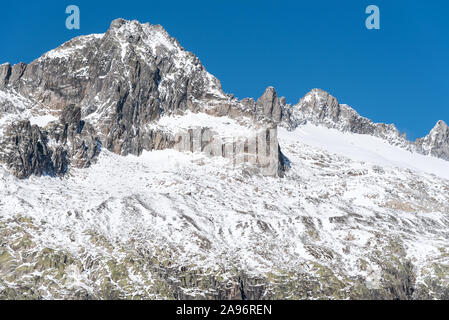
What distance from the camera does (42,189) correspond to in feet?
597

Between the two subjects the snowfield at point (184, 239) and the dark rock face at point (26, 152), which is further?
the dark rock face at point (26, 152)

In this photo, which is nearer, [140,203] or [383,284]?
[383,284]

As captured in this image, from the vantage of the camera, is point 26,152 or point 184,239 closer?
point 184,239

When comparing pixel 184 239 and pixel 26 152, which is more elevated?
pixel 26 152

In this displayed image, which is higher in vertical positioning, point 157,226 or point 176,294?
point 157,226

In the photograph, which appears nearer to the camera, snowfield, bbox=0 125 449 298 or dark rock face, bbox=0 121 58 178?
snowfield, bbox=0 125 449 298

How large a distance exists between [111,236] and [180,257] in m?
16.6

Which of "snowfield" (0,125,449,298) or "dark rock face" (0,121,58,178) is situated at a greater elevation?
"dark rock face" (0,121,58,178)

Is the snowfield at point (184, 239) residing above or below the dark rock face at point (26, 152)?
below
